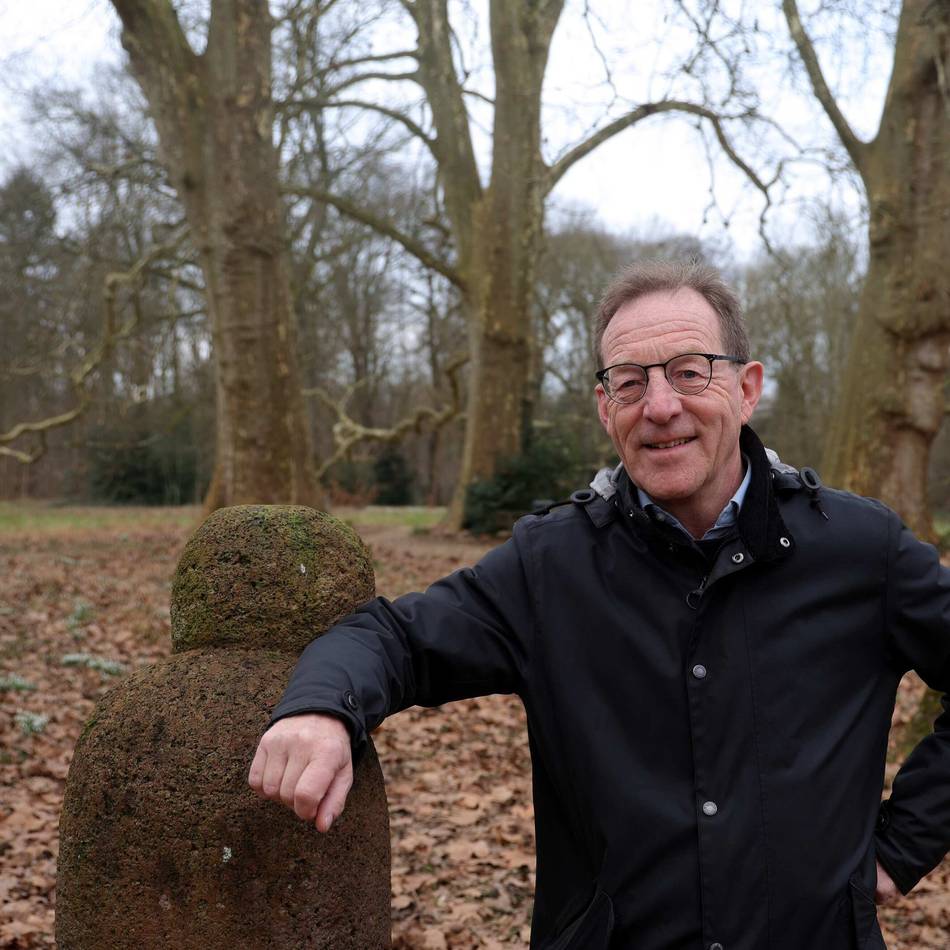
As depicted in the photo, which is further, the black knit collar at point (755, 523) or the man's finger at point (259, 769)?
the black knit collar at point (755, 523)

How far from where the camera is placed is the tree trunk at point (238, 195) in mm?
11352

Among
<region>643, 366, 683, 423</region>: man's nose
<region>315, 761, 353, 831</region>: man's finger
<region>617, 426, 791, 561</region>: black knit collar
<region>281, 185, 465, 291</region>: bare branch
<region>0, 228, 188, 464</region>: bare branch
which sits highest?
<region>281, 185, 465, 291</region>: bare branch

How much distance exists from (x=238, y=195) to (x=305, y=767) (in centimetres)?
1052

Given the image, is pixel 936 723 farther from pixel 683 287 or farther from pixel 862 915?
pixel 683 287

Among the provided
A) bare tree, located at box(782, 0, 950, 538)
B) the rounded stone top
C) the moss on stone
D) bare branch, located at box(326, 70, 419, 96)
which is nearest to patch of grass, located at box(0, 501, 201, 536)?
bare branch, located at box(326, 70, 419, 96)

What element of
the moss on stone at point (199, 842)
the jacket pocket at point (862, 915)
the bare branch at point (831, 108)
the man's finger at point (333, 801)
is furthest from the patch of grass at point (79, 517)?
the jacket pocket at point (862, 915)

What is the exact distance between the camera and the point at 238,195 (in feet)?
37.1

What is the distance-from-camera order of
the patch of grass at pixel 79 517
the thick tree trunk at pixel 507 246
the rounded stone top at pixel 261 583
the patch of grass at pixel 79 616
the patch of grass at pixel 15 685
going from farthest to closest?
the patch of grass at pixel 79 517
the thick tree trunk at pixel 507 246
the patch of grass at pixel 79 616
the patch of grass at pixel 15 685
the rounded stone top at pixel 261 583

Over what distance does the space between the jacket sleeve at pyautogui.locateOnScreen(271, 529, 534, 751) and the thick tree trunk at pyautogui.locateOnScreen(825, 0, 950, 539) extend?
37.7ft

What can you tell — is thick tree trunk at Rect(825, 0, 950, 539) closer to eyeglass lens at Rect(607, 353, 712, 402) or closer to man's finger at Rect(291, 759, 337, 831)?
eyeglass lens at Rect(607, 353, 712, 402)

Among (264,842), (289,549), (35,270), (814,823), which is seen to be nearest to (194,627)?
(289,549)

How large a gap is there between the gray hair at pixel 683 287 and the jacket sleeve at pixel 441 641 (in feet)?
2.02

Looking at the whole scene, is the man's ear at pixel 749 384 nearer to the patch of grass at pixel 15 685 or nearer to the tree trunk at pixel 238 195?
the patch of grass at pixel 15 685

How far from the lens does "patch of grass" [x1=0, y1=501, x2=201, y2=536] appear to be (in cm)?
1855
